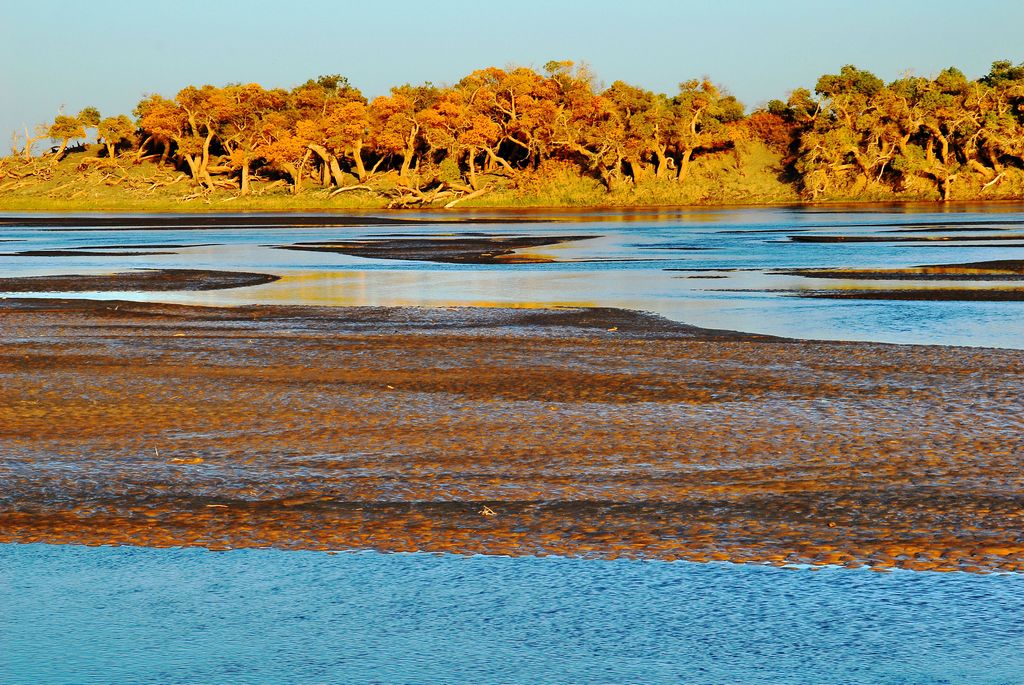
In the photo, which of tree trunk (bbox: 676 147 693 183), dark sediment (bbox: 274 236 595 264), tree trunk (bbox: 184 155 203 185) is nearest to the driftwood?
tree trunk (bbox: 184 155 203 185)

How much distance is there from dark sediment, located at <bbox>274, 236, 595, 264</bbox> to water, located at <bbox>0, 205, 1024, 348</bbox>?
104 centimetres

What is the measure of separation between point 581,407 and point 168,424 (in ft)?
11.0

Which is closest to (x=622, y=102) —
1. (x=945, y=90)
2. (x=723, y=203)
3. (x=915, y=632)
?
(x=723, y=203)

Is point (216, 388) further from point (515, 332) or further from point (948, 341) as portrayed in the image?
point (948, 341)

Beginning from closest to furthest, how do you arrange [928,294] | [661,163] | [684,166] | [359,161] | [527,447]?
[527,447]
[928,294]
[359,161]
[661,163]
[684,166]

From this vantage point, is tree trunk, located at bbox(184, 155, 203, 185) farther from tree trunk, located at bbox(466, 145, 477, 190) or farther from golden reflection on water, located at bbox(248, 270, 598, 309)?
golden reflection on water, located at bbox(248, 270, 598, 309)

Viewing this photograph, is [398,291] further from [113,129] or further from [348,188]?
[113,129]

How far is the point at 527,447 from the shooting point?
33.1ft

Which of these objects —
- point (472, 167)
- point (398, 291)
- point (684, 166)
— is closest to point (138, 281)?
point (398, 291)

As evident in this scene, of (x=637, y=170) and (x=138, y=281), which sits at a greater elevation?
(x=637, y=170)

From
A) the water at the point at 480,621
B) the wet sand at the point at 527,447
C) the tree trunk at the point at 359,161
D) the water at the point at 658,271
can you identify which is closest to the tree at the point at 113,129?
the tree trunk at the point at 359,161

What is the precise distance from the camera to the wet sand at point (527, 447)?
7.62m

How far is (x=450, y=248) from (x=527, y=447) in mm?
30919

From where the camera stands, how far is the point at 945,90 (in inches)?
3511
